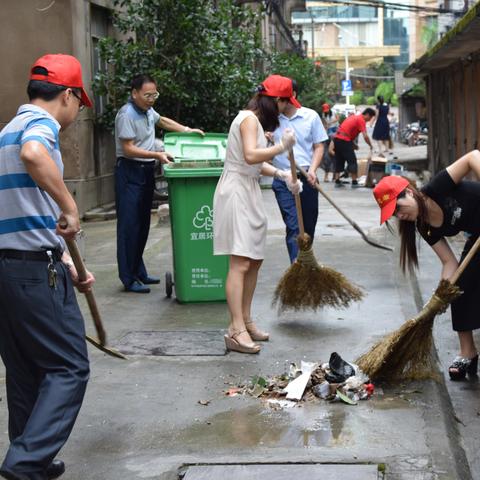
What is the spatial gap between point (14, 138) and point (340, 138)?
16155 mm

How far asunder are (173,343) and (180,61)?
7.37 meters

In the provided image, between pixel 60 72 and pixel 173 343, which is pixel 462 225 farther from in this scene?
pixel 60 72

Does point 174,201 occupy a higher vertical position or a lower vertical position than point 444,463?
higher

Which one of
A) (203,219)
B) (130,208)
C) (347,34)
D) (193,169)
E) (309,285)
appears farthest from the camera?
(347,34)

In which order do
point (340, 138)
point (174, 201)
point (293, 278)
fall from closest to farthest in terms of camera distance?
point (293, 278)
point (174, 201)
point (340, 138)

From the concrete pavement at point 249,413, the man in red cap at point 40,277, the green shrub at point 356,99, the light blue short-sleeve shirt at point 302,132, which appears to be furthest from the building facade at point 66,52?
the green shrub at point 356,99

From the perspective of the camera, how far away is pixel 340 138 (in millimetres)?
19625

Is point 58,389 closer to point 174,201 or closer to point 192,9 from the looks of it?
point 174,201

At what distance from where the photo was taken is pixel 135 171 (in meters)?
8.29

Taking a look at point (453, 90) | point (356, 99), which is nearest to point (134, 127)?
point (453, 90)

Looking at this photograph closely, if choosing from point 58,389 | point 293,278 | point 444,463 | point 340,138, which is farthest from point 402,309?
point 340,138

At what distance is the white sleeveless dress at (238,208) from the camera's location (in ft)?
20.9

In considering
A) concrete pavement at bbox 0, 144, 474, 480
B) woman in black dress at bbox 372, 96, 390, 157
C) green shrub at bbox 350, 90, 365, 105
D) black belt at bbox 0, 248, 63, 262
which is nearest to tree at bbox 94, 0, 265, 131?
concrete pavement at bbox 0, 144, 474, 480

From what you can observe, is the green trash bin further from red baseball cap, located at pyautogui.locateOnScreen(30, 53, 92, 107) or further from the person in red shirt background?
the person in red shirt background
